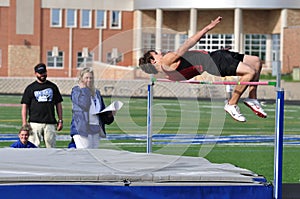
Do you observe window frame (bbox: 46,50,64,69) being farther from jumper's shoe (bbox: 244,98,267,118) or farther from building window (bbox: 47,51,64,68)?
jumper's shoe (bbox: 244,98,267,118)

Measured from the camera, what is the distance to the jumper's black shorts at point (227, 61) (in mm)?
9719

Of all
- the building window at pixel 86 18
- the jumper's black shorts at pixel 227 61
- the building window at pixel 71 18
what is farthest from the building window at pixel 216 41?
the jumper's black shorts at pixel 227 61

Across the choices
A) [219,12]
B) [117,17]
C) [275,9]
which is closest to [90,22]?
[117,17]

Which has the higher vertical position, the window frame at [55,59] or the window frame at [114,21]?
the window frame at [114,21]

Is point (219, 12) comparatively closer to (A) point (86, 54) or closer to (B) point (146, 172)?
(A) point (86, 54)

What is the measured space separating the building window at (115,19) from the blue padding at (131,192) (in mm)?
Result: 49760

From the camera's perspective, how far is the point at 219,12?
54.7 meters

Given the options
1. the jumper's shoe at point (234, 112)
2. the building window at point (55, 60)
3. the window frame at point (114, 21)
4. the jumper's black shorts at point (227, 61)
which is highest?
the window frame at point (114, 21)

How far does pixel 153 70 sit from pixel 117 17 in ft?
156

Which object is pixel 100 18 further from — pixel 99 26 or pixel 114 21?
pixel 114 21

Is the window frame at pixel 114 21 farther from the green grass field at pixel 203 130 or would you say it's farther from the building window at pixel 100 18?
the green grass field at pixel 203 130

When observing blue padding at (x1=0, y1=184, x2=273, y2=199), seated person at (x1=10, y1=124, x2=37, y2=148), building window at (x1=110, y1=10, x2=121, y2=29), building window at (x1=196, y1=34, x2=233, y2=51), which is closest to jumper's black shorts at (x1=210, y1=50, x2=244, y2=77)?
blue padding at (x1=0, y1=184, x2=273, y2=199)

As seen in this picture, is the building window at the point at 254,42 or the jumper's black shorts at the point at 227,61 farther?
the building window at the point at 254,42

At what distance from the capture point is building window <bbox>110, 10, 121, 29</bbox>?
5688 cm
